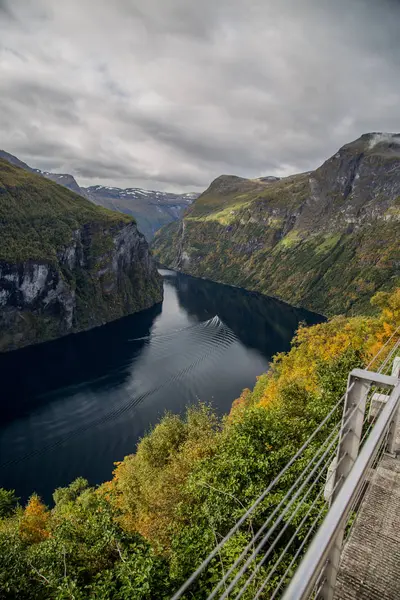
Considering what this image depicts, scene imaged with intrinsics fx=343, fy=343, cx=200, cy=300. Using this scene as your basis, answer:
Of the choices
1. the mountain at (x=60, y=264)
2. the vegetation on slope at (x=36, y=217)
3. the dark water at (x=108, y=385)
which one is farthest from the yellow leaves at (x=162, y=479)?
the vegetation on slope at (x=36, y=217)

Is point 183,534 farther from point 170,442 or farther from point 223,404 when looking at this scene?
point 223,404

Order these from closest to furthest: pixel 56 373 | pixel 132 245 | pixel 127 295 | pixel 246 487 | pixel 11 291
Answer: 1. pixel 246 487
2. pixel 56 373
3. pixel 11 291
4. pixel 127 295
5. pixel 132 245

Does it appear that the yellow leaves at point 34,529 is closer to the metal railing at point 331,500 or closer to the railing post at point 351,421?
the metal railing at point 331,500

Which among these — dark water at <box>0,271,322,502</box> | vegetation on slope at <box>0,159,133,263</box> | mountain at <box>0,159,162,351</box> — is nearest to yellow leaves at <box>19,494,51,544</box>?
dark water at <box>0,271,322,502</box>

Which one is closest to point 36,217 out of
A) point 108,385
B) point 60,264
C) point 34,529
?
point 60,264

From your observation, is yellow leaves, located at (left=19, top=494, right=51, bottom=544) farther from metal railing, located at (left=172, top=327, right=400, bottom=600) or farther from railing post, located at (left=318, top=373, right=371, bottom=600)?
railing post, located at (left=318, top=373, right=371, bottom=600)

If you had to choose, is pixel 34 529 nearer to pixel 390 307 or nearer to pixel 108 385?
pixel 390 307

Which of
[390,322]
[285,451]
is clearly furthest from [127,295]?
[285,451]
